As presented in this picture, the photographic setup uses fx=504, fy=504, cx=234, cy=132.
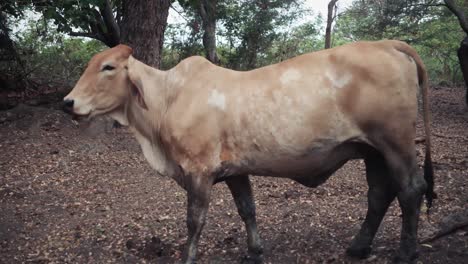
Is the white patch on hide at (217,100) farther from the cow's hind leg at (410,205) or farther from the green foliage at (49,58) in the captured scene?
the green foliage at (49,58)

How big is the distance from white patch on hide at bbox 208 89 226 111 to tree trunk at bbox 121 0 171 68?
4.13 metres

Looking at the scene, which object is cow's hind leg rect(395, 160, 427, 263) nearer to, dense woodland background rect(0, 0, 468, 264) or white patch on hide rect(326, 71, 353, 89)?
dense woodland background rect(0, 0, 468, 264)

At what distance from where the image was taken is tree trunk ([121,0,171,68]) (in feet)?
23.8

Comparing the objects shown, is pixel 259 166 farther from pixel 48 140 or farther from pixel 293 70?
pixel 48 140

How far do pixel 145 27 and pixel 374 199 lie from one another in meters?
4.65

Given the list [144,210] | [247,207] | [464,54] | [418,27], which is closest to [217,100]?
[247,207]

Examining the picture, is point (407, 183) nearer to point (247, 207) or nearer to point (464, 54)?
point (247, 207)

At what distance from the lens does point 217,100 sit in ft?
11.3

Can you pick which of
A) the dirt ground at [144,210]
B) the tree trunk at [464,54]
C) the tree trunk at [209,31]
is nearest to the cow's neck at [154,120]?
the dirt ground at [144,210]

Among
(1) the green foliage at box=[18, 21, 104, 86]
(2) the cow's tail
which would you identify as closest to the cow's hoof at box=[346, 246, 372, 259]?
(2) the cow's tail

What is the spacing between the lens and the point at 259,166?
3434mm

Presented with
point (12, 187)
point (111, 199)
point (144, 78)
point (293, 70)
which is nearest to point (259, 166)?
point (293, 70)

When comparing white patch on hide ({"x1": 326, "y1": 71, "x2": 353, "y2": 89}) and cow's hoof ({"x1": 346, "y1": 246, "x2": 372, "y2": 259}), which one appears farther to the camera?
cow's hoof ({"x1": 346, "y1": 246, "x2": 372, "y2": 259})

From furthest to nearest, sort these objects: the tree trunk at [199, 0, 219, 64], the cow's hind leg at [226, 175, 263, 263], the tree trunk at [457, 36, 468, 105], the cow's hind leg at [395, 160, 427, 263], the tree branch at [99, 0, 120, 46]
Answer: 1. the tree trunk at [199, 0, 219, 64]
2. the tree branch at [99, 0, 120, 46]
3. the tree trunk at [457, 36, 468, 105]
4. the cow's hind leg at [226, 175, 263, 263]
5. the cow's hind leg at [395, 160, 427, 263]
